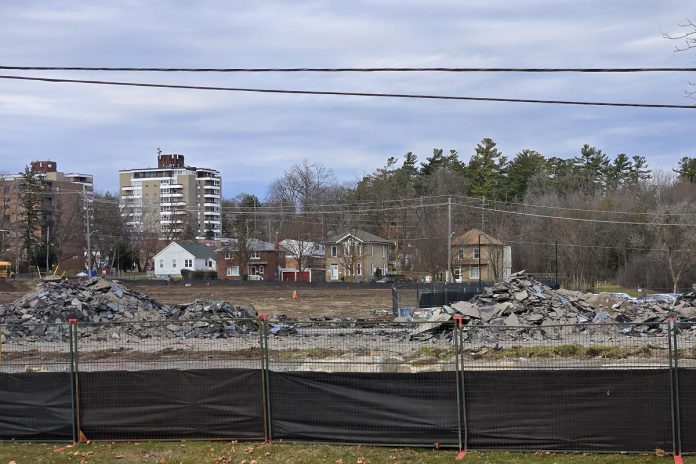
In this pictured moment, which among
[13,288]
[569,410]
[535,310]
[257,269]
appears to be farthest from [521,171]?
[569,410]

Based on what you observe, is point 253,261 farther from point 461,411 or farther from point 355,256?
point 461,411

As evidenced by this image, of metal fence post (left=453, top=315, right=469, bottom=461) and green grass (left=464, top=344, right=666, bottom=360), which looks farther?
green grass (left=464, top=344, right=666, bottom=360)

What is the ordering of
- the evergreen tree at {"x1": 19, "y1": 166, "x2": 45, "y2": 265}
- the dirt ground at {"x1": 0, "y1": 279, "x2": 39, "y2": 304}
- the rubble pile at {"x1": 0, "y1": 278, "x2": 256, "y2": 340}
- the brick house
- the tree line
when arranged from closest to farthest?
the rubble pile at {"x1": 0, "y1": 278, "x2": 256, "y2": 340} → the dirt ground at {"x1": 0, "y1": 279, "x2": 39, "y2": 304} → the tree line → the brick house → the evergreen tree at {"x1": 19, "y1": 166, "x2": 45, "y2": 265}

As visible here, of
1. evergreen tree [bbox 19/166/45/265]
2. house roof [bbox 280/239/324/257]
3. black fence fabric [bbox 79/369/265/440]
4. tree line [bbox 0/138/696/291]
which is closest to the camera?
black fence fabric [bbox 79/369/265/440]

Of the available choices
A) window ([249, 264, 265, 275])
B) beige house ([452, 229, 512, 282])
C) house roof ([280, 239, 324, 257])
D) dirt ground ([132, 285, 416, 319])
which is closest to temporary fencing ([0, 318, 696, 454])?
dirt ground ([132, 285, 416, 319])

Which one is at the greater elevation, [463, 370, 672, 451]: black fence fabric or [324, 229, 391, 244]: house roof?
[324, 229, 391, 244]: house roof

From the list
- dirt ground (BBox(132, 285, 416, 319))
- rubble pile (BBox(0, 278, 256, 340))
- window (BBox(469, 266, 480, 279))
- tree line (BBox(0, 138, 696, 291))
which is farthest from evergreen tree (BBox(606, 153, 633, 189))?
rubble pile (BBox(0, 278, 256, 340))

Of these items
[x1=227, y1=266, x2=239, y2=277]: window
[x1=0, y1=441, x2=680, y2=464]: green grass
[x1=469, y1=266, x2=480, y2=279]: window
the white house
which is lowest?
[x1=0, y1=441, x2=680, y2=464]: green grass

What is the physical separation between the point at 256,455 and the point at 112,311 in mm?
24090

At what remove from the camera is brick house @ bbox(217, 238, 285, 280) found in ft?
326

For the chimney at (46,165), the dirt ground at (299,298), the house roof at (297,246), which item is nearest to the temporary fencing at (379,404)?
the dirt ground at (299,298)

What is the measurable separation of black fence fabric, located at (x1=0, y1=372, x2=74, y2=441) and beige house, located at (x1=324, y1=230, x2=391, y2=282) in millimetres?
81476

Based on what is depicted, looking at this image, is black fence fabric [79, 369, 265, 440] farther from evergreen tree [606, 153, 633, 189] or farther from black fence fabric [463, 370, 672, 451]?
evergreen tree [606, 153, 633, 189]

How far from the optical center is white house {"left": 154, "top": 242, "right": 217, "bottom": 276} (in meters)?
106
